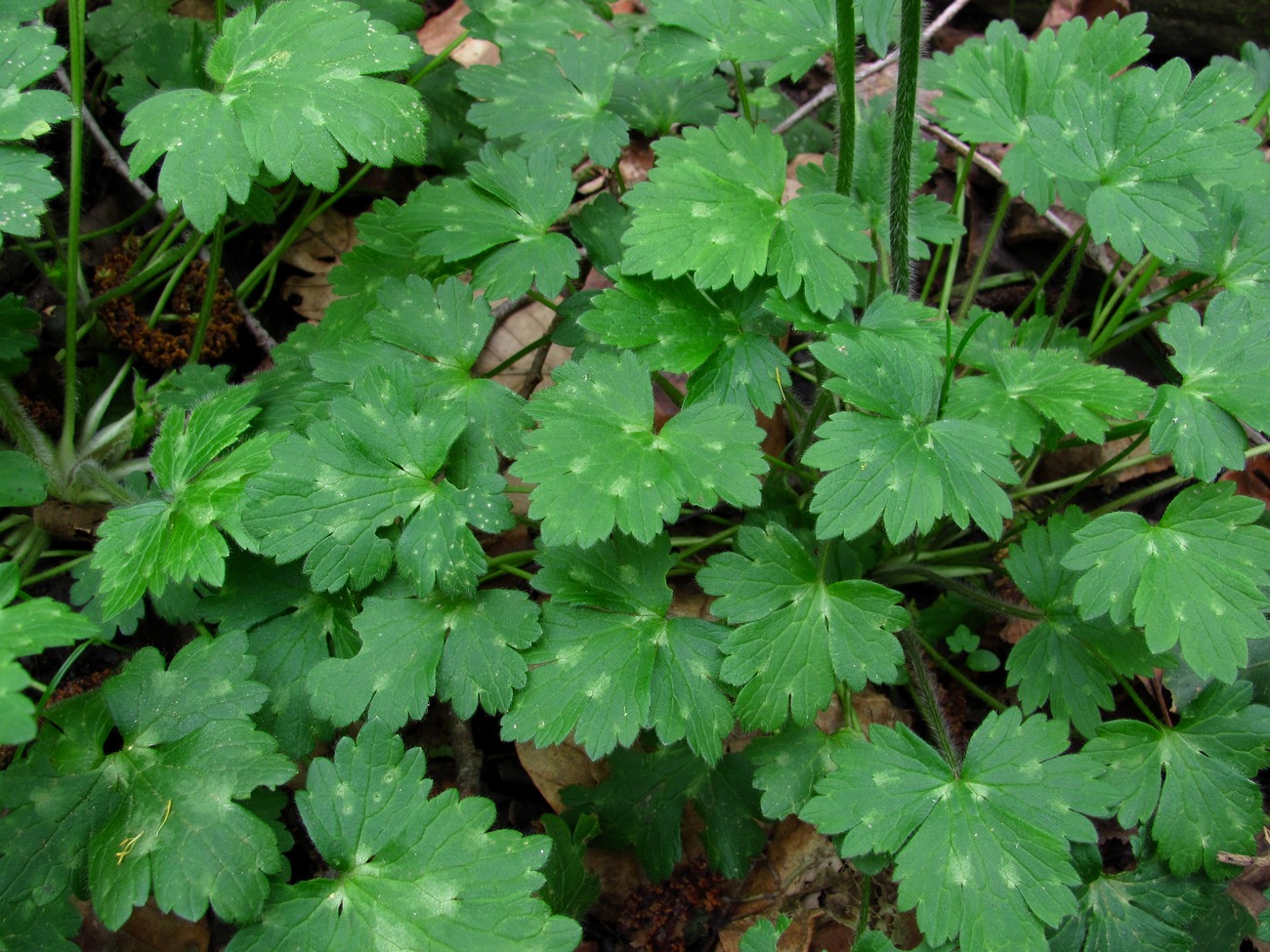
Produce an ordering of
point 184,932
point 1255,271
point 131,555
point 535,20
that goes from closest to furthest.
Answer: point 131,555 → point 184,932 → point 1255,271 → point 535,20

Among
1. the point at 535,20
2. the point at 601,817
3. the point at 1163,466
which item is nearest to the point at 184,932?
the point at 601,817

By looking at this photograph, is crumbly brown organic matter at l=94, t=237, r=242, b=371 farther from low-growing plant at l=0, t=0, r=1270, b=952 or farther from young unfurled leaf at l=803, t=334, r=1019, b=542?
young unfurled leaf at l=803, t=334, r=1019, b=542

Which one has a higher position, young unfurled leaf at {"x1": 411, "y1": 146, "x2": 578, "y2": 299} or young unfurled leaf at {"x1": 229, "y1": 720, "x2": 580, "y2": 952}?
young unfurled leaf at {"x1": 411, "y1": 146, "x2": 578, "y2": 299}

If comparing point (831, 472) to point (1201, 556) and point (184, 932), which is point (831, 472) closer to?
point (1201, 556)

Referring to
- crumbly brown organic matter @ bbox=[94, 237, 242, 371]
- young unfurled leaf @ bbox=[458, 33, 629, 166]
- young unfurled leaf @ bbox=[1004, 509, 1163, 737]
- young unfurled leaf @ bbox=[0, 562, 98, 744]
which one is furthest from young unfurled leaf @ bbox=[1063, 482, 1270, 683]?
crumbly brown organic matter @ bbox=[94, 237, 242, 371]

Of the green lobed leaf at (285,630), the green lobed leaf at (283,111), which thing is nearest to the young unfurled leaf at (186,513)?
the green lobed leaf at (285,630)

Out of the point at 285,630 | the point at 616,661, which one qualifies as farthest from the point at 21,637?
the point at 616,661

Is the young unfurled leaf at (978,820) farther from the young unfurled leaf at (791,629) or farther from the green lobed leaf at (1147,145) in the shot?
the green lobed leaf at (1147,145)
